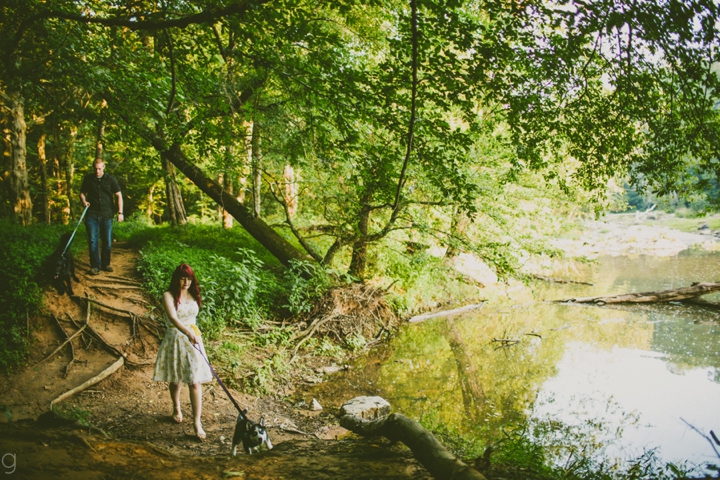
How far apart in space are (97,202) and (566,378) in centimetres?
957

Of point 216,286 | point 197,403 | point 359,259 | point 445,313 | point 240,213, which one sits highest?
point 240,213

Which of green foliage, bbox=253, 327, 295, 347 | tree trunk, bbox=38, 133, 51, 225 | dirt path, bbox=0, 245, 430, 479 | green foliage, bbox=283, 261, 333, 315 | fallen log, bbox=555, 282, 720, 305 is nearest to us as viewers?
dirt path, bbox=0, 245, 430, 479

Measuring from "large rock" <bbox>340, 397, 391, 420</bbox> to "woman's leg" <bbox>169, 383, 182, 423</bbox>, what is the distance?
212 centimetres

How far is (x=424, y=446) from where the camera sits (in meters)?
3.47

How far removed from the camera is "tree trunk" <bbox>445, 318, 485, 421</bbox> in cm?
671

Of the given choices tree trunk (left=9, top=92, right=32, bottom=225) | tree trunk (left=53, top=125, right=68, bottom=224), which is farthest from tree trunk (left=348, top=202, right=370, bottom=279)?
tree trunk (left=53, top=125, right=68, bottom=224)

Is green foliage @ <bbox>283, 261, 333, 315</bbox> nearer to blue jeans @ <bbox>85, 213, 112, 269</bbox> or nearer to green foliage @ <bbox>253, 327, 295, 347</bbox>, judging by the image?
green foliage @ <bbox>253, 327, 295, 347</bbox>

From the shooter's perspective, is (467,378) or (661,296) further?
(661,296)

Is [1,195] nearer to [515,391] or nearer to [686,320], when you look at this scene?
[515,391]

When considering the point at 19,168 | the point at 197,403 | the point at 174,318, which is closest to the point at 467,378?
the point at 197,403

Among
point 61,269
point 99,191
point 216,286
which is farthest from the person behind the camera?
point 216,286

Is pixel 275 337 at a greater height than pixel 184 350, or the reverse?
pixel 184 350

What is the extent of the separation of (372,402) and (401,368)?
8.53 ft

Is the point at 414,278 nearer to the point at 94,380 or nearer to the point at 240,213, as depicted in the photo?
the point at 240,213
